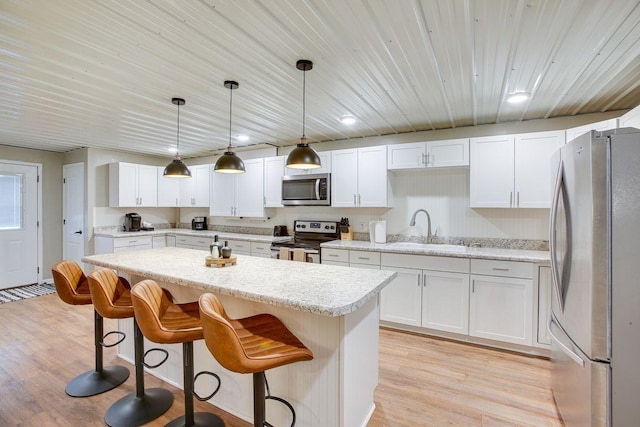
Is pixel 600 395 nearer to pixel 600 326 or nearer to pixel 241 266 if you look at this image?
pixel 600 326

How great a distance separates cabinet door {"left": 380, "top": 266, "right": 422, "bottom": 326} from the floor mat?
524 cm

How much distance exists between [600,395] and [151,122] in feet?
14.8

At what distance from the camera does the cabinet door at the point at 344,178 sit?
13.4 feet

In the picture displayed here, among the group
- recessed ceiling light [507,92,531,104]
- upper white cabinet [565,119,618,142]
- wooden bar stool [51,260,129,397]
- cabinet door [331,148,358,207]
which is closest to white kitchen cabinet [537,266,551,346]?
upper white cabinet [565,119,618,142]

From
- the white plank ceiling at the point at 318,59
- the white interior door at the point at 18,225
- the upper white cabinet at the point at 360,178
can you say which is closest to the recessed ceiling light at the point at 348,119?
the white plank ceiling at the point at 318,59

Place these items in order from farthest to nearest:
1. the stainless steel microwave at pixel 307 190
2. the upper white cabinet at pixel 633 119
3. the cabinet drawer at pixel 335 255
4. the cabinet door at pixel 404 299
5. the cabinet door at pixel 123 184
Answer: the cabinet door at pixel 123 184
the stainless steel microwave at pixel 307 190
the cabinet drawer at pixel 335 255
the cabinet door at pixel 404 299
the upper white cabinet at pixel 633 119

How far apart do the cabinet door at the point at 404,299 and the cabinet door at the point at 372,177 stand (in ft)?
2.96

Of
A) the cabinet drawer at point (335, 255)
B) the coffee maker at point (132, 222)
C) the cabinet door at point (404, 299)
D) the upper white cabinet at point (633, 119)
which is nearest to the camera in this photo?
the upper white cabinet at point (633, 119)

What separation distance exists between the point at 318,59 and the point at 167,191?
15.8ft

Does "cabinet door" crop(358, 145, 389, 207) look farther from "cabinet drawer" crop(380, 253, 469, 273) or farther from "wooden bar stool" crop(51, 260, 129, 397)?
"wooden bar stool" crop(51, 260, 129, 397)

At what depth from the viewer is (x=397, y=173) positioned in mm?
4082

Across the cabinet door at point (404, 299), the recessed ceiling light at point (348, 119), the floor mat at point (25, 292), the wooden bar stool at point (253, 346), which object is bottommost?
the floor mat at point (25, 292)

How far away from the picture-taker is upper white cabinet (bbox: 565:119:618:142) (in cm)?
266

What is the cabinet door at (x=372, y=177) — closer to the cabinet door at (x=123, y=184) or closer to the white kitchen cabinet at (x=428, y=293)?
the white kitchen cabinet at (x=428, y=293)
